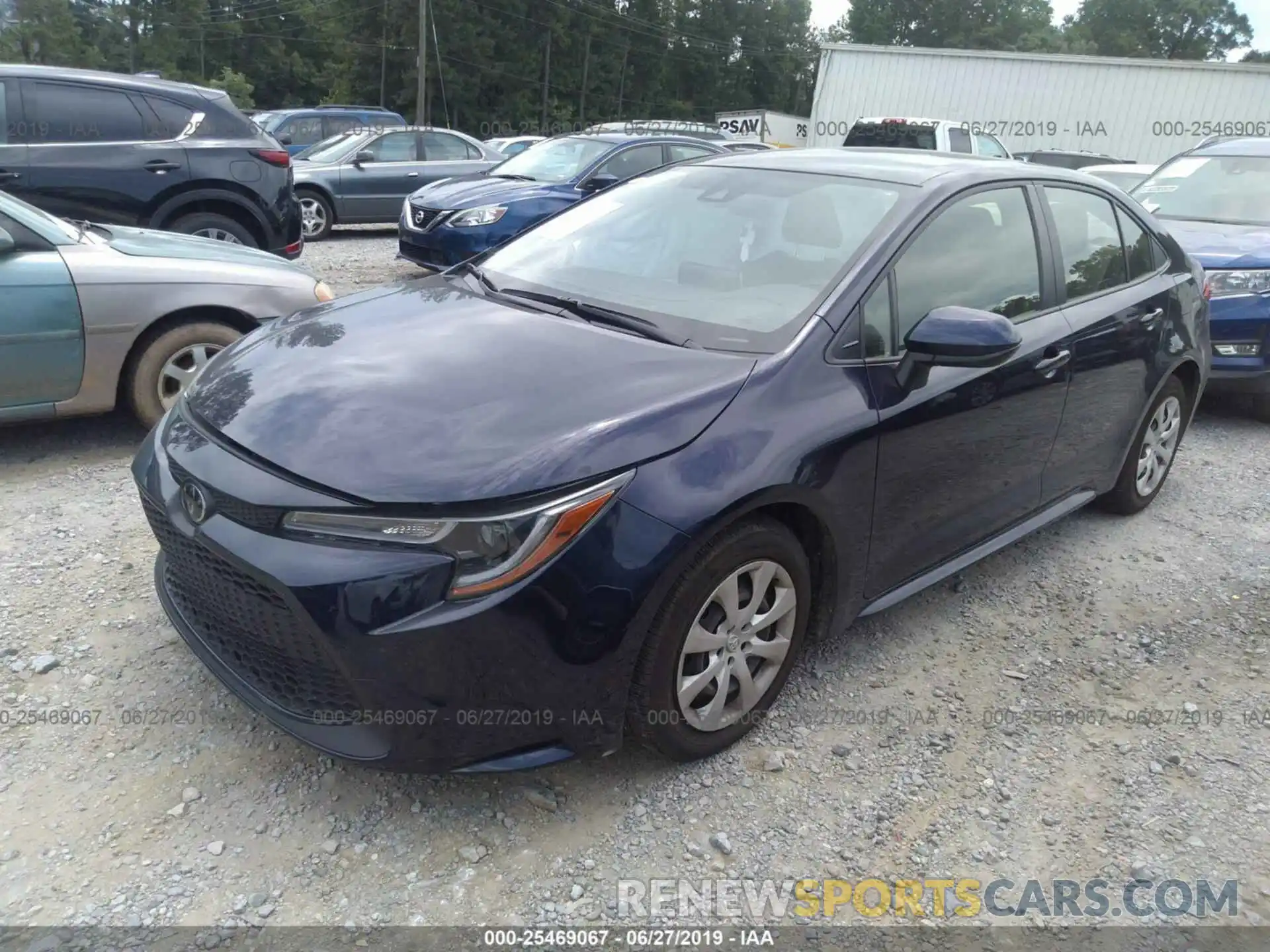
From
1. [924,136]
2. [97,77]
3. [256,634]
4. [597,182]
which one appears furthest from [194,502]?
[924,136]

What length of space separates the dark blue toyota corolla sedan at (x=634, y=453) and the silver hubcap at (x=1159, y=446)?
0.83 meters

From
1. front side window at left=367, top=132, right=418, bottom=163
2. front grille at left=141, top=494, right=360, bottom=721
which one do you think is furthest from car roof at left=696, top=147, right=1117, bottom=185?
front side window at left=367, top=132, right=418, bottom=163

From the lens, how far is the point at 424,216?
28.5ft

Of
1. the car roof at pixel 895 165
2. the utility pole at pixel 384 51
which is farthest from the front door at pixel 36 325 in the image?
the utility pole at pixel 384 51

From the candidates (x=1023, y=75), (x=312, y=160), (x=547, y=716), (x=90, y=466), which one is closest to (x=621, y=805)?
(x=547, y=716)

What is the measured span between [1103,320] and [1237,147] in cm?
519

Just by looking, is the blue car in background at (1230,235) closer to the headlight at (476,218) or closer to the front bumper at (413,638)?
the front bumper at (413,638)

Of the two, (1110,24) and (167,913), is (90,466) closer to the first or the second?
(167,913)

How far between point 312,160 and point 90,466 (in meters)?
8.89

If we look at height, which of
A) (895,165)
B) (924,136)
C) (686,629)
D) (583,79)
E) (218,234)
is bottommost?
(686,629)

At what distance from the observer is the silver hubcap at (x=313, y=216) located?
1180 centimetres

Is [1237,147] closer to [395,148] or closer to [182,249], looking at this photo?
[182,249]

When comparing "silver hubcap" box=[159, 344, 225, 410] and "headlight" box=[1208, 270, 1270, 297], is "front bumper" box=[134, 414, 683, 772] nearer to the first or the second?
"silver hubcap" box=[159, 344, 225, 410]

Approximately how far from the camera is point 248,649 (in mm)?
2326
